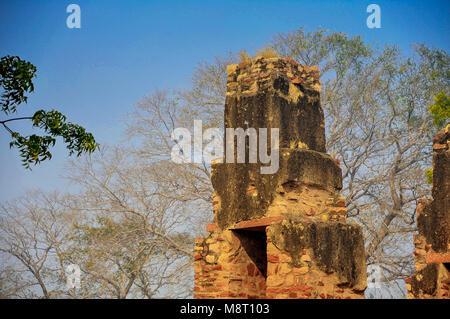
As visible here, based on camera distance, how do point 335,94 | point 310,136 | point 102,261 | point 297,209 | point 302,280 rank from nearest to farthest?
point 302,280 → point 297,209 → point 310,136 → point 102,261 → point 335,94

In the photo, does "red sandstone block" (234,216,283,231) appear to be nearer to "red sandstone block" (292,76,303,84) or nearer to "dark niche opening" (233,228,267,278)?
"dark niche opening" (233,228,267,278)

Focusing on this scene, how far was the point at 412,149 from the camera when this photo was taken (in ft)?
53.8

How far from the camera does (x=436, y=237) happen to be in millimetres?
7145

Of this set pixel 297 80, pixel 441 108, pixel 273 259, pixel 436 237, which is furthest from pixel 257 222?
pixel 441 108

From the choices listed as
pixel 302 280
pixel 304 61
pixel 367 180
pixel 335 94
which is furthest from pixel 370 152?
pixel 302 280

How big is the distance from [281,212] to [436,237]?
94.6 inches

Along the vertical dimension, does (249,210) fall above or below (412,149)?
below

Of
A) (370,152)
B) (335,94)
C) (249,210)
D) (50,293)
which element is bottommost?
(50,293)

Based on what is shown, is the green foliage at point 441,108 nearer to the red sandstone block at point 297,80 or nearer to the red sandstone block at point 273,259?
the red sandstone block at point 297,80

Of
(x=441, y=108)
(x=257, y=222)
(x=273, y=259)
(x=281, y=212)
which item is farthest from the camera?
(x=441, y=108)

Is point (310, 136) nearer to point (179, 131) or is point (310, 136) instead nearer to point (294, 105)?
point (294, 105)

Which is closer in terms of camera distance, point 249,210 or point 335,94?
point 249,210

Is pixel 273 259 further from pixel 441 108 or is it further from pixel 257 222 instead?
pixel 441 108

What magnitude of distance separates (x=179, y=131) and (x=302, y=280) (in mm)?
11304
